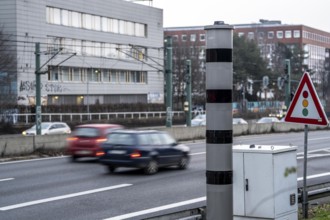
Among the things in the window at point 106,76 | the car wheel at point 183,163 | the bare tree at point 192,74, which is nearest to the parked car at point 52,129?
the car wheel at point 183,163

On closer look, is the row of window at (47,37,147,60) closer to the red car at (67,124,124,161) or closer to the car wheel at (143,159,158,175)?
the red car at (67,124,124,161)

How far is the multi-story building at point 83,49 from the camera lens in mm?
62438

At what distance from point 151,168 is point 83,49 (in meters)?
53.4

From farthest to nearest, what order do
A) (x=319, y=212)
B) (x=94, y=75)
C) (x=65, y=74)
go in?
(x=94, y=75) → (x=65, y=74) → (x=319, y=212)

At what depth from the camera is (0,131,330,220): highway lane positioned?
13.6m

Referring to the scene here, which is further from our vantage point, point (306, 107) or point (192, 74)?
point (192, 74)

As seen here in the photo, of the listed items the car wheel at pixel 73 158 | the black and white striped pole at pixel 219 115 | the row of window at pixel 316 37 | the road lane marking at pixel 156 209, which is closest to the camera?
the black and white striped pole at pixel 219 115

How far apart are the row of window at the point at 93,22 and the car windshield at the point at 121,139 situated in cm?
4846

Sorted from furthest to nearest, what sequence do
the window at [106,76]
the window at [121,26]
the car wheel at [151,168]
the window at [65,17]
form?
the window at [121,26] < the window at [106,76] < the window at [65,17] < the car wheel at [151,168]

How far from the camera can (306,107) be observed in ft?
32.3

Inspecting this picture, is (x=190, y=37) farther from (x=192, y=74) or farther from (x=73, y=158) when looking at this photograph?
(x=73, y=158)

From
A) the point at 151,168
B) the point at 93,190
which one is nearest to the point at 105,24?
the point at 151,168

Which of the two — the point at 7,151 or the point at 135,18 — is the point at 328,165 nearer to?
the point at 7,151

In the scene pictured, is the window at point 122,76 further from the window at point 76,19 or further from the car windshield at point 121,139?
the car windshield at point 121,139
